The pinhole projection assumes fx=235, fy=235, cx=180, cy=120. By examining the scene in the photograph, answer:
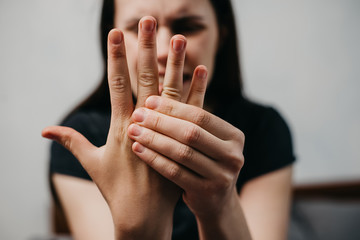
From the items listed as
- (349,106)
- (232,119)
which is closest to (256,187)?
(232,119)

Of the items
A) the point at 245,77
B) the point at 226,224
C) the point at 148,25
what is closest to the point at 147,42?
the point at 148,25

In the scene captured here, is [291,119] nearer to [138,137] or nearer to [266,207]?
[266,207]

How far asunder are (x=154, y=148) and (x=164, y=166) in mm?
34

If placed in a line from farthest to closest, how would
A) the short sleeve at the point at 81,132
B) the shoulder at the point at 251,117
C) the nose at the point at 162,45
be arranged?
the shoulder at the point at 251,117, the short sleeve at the point at 81,132, the nose at the point at 162,45

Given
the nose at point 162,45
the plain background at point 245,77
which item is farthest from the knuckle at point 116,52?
the plain background at point 245,77

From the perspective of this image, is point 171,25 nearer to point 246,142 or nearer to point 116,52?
point 116,52

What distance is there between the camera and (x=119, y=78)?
1.21 ft

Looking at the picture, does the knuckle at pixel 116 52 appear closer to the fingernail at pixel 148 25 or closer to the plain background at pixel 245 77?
the fingernail at pixel 148 25

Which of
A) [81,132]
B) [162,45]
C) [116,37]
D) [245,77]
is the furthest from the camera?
[245,77]

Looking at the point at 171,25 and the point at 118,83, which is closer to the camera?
the point at 118,83

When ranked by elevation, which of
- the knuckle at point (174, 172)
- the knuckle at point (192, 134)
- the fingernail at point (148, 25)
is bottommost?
the knuckle at point (174, 172)

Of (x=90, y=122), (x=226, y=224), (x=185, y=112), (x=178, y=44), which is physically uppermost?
(x=178, y=44)

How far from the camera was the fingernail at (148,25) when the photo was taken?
1.12 ft

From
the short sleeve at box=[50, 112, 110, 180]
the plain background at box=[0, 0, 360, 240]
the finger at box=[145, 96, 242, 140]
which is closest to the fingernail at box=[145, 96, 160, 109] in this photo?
the finger at box=[145, 96, 242, 140]
